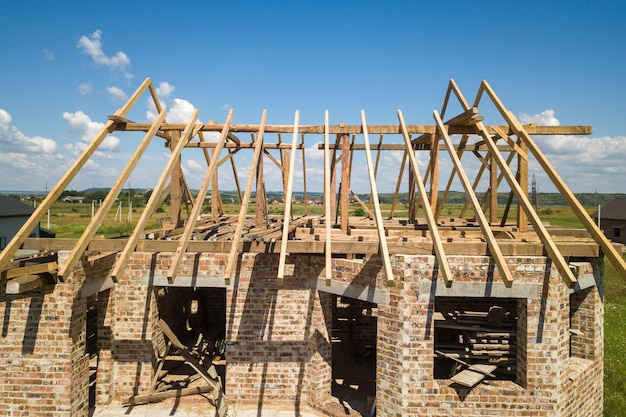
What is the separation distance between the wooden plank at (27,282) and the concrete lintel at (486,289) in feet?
20.3

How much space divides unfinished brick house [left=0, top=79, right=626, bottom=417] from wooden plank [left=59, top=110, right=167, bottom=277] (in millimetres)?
32

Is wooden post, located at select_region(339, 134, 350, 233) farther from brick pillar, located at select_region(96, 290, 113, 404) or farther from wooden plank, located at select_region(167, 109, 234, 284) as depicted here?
brick pillar, located at select_region(96, 290, 113, 404)

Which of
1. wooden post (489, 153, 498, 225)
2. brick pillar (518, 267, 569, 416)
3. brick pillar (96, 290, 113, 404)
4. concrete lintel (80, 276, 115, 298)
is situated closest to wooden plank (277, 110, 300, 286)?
→ concrete lintel (80, 276, 115, 298)

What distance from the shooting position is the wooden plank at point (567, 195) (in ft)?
18.9

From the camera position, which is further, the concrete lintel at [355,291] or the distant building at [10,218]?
the distant building at [10,218]

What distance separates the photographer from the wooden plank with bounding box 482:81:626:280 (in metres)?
5.77

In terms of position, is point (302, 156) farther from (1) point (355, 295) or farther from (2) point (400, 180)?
(1) point (355, 295)

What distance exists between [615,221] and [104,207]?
132 ft

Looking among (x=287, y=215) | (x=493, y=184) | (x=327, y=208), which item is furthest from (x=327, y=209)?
(x=493, y=184)

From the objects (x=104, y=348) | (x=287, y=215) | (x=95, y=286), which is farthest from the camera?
(x=104, y=348)

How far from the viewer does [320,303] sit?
6.98 metres

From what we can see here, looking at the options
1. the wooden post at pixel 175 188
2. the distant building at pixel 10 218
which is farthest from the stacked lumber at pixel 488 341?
the distant building at pixel 10 218

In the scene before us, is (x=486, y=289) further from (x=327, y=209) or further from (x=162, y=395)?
(x=162, y=395)

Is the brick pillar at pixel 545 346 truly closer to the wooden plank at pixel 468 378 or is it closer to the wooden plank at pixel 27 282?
the wooden plank at pixel 468 378
